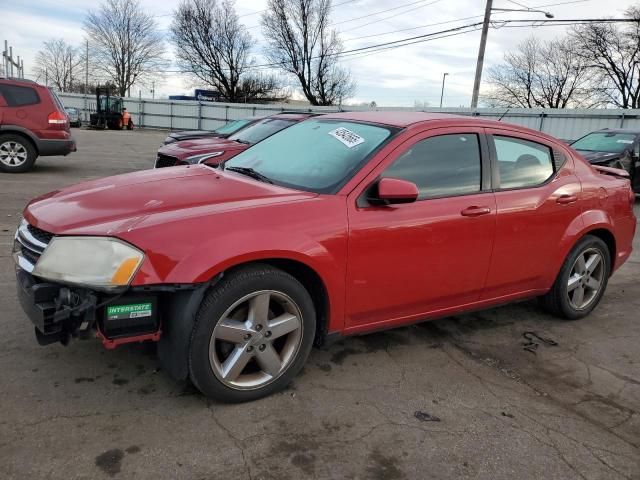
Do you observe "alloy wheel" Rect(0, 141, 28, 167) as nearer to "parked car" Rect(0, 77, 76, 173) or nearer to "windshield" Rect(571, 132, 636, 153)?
"parked car" Rect(0, 77, 76, 173)

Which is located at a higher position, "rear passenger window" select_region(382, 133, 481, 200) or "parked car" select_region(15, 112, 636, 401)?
"rear passenger window" select_region(382, 133, 481, 200)

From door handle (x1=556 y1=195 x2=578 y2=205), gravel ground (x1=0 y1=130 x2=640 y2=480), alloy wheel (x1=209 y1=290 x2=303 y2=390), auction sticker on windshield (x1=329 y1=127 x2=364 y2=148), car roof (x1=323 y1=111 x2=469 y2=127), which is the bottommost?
gravel ground (x1=0 y1=130 x2=640 y2=480)

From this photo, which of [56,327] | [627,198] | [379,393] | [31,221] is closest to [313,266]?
[379,393]

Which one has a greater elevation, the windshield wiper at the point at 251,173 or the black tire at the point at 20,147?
the windshield wiper at the point at 251,173

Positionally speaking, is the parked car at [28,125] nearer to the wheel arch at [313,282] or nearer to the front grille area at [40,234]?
the front grille area at [40,234]

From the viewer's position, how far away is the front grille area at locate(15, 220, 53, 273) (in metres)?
2.81

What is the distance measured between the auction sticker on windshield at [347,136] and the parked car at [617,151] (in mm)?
8996

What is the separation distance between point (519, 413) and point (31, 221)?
2.92 m

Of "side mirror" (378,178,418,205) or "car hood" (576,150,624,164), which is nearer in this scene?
"side mirror" (378,178,418,205)

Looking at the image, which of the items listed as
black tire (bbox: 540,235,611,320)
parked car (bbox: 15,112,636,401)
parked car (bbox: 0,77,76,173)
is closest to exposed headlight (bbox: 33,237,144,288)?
parked car (bbox: 15,112,636,401)

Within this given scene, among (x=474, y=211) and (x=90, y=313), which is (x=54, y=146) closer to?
(x=90, y=313)

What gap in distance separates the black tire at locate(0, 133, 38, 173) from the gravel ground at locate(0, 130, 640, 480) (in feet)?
26.1

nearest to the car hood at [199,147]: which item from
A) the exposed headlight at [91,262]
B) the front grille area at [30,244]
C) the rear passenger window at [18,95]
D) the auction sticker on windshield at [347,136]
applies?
the rear passenger window at [18,95]

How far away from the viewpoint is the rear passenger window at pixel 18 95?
10.5m
